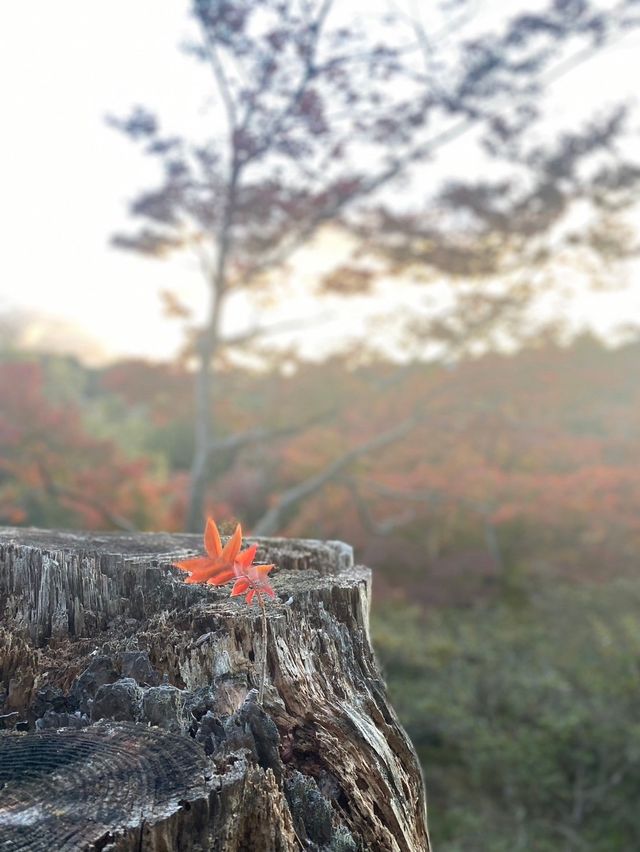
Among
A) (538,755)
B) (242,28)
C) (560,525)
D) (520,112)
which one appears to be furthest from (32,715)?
(560,525)

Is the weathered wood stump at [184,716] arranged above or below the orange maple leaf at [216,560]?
below

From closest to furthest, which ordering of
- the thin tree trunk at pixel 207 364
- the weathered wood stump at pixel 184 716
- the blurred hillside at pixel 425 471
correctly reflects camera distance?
the weathered wood stump at pixel 184 716 → the thin tree trunk at pixel 207 364 → the blurred hillside at pixel 425 471

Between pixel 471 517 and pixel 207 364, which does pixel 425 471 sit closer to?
pixel 471 517

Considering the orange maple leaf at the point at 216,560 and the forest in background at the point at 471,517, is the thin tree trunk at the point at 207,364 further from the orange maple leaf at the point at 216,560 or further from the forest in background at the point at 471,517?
the orange maple leaf at the point at 216,560

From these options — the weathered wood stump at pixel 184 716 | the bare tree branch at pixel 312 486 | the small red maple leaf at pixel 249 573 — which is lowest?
the weathered wood stump at pixel 184 716

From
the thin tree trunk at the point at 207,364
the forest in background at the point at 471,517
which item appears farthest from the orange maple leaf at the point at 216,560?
the thin tree trunk at the point at 207,364

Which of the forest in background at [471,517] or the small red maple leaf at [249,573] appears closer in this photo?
the small red maple leaf at [249,573]
